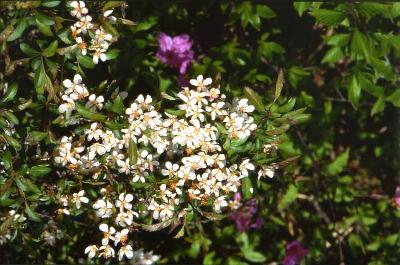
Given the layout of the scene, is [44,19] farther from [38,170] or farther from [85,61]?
[38,170]

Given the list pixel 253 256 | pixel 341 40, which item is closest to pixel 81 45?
pixel 341 40

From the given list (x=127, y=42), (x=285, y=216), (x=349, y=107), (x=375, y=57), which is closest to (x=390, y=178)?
(x=349, y=107)

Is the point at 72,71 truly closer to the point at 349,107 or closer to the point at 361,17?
the point at 361,17

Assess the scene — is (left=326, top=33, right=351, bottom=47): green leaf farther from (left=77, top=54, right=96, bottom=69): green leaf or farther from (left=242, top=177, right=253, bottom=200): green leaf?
(left=77, top=54, right=96, bottom=69): green leaf

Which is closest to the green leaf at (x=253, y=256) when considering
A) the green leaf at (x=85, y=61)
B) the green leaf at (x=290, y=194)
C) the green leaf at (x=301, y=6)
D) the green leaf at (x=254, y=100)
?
the green leaf at (x=290, y=194)

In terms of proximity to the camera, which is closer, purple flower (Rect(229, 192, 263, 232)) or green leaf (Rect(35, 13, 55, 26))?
green leaf (Rect(35, 13, 55, 26))

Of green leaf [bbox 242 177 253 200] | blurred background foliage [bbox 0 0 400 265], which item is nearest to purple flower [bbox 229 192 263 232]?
blurred background foliage [bbox 0 0 400 265]
